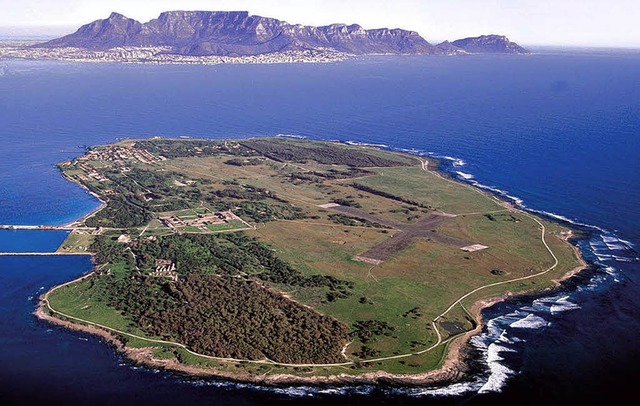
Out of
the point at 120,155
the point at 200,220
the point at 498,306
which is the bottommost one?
the point at 498,306

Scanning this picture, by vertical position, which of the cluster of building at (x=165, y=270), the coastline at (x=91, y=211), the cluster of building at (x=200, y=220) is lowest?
the cluster of building at (x=165, y=270)

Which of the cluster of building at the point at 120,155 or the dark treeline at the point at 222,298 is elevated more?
the cluster of building at the point at 120,155

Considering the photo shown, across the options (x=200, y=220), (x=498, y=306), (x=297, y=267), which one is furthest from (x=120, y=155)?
(x=498, y=306)

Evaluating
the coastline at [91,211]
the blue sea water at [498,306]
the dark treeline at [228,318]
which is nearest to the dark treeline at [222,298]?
the dark treeline at [228,318]

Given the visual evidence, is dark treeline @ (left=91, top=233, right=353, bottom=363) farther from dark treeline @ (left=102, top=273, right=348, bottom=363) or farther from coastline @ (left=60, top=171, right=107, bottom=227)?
coastline @ (left=60, top=171, right=107, bottom=227)

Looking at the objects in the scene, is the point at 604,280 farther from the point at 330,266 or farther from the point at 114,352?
the point at 114,352

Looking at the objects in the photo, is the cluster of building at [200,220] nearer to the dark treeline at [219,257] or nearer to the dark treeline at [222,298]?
the dark treeline at [219,257]

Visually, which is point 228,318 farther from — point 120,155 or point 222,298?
point 120,155

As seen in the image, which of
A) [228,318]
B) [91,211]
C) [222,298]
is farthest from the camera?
[91,211]
